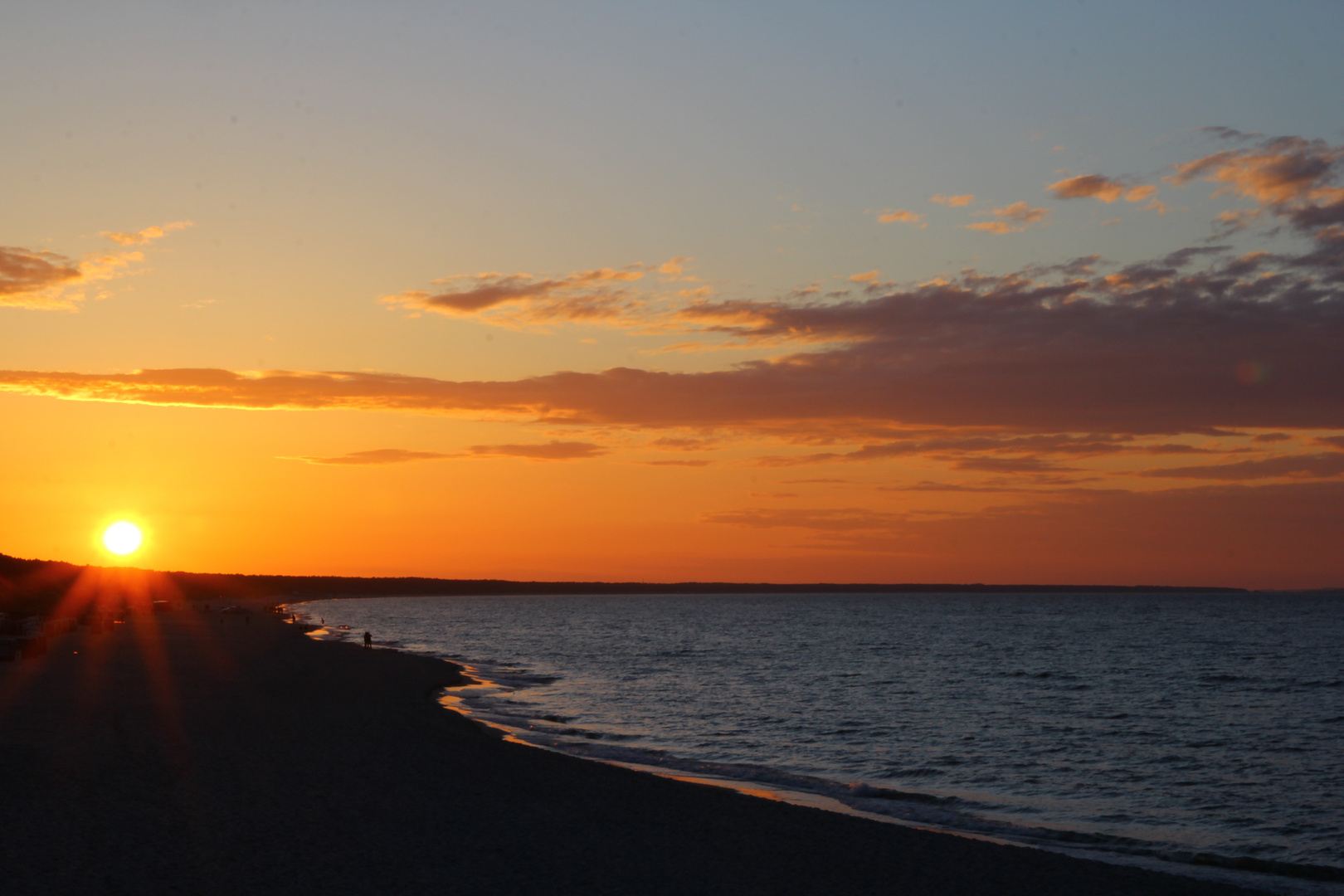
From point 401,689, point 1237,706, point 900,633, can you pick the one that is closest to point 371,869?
point 401,689

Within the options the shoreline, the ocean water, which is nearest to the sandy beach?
the shoreline

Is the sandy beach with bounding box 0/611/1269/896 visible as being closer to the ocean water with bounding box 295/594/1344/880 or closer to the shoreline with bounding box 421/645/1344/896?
the shoreline with bounding box 421/645/1344/896

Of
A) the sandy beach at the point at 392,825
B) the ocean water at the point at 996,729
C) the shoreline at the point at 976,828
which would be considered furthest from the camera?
the ocean water at the point at 996,729

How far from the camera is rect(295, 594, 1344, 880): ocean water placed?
902 inches

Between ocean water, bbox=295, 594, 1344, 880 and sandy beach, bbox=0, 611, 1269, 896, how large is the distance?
398cm

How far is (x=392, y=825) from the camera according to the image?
1734 cm

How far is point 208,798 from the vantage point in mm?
18203

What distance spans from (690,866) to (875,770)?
1355 cm

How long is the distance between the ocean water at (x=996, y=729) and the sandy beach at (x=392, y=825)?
13.1ft

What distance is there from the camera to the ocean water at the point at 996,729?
22906 mm

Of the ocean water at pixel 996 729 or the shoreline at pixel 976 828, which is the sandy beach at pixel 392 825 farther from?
the ocean water at pixel 996 729

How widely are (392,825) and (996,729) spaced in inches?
1043

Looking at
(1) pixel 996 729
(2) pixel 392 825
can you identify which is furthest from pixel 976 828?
(1) pixel 996 729

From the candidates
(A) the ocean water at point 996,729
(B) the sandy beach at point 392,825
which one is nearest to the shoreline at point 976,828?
(A) the ocean water at point 996,729
